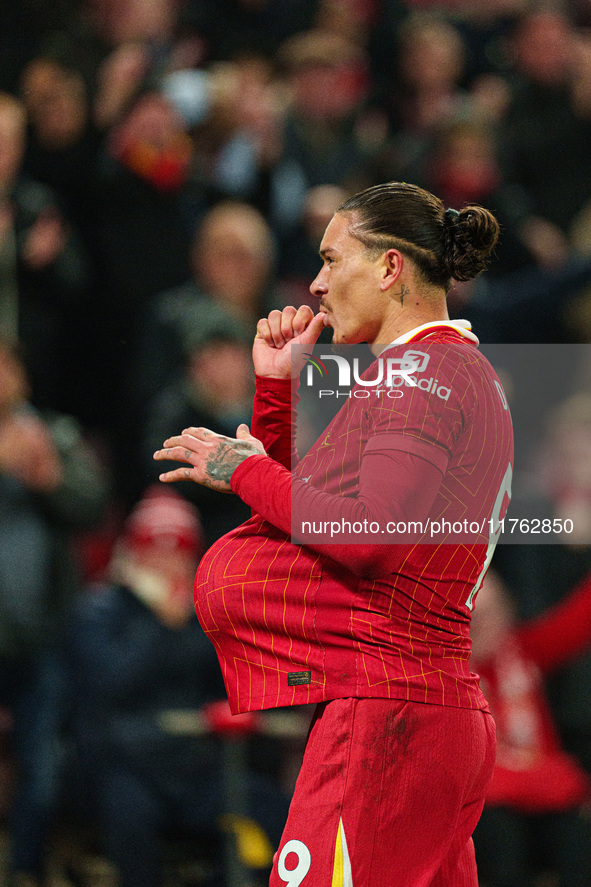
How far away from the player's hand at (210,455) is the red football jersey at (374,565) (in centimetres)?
3

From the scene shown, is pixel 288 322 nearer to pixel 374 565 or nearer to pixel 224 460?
pixel 224 460

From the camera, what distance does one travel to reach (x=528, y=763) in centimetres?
402

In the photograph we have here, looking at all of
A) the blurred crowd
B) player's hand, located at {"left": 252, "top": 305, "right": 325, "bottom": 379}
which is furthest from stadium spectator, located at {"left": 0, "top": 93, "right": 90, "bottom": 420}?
player's hand, located at {"left": 252, "top": 305, "right": 325, "bottom": 379}

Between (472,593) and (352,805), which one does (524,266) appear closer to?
(472,593)

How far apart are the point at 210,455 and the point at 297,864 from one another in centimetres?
73

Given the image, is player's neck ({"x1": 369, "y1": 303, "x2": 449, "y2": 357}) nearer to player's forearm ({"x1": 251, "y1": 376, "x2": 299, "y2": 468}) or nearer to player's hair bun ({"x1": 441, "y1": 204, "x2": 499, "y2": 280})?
player's hair bun ({"x1": 441, "y1": 204, "x2": 499, "y2": 280})

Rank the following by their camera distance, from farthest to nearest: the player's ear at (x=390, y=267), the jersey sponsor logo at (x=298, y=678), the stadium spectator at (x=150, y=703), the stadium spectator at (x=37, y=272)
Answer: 1. the stadium spectator at (x=37, y=272)
2. the stadium spectator at (x=150, y=703)
3. the player's ear at (x=390, y=267)
4. the jersey sponsor logo at (x=298, y=678)

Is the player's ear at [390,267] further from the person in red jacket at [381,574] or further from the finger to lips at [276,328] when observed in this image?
the finger to lips at [276,328]

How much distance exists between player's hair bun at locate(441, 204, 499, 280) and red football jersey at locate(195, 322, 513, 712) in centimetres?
13

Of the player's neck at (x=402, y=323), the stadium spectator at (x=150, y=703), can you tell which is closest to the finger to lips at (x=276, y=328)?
the player's neck at (x=402, y=323)

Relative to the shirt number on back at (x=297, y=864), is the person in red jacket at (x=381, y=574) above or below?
above

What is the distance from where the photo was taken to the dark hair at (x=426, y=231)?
2.06 meters

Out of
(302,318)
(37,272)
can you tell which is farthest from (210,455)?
(37,272)

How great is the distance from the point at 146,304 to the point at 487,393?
3109mm
